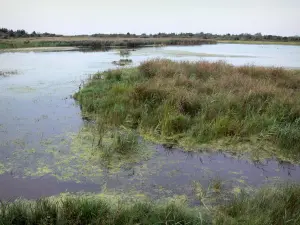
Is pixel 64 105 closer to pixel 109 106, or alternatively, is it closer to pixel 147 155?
pixel 109 106

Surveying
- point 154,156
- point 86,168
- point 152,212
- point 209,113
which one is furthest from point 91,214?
point 209,113

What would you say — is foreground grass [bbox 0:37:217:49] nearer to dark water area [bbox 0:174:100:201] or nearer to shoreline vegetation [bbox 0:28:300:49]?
shoreline vegetation [bbox 0:28:300:49]

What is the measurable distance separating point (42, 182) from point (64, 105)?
5844mm

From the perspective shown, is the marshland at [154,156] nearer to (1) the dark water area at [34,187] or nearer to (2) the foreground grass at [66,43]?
(1) the dark water area at [34,187]

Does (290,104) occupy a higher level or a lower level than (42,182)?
higher

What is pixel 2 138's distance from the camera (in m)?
7.03

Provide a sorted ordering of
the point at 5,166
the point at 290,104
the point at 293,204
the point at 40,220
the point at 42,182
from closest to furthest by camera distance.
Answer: the point at 40,220, the point at 293,204, the point at 42,182, the point at 5,166, the point at 290,104

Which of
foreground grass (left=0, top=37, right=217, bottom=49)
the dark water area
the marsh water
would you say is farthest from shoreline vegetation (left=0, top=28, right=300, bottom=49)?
the dark water area

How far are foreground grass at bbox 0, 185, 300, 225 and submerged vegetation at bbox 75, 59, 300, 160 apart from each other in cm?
264

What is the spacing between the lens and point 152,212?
402cm

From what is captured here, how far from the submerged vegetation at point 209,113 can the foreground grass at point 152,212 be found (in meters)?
2.64

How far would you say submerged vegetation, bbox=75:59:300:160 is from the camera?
700 cm

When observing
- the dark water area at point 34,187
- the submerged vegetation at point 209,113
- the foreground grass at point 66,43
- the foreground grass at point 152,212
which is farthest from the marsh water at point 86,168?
the foreground grass at point 66,43

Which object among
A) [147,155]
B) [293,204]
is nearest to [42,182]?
[147,155]
